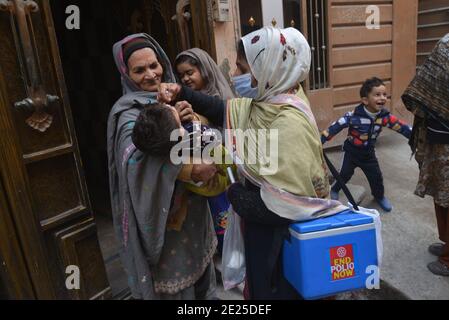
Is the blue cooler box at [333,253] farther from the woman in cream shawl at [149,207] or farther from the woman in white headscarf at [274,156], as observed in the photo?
the woman in cream shawl at [149,207]

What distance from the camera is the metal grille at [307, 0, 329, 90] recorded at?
4531 mm

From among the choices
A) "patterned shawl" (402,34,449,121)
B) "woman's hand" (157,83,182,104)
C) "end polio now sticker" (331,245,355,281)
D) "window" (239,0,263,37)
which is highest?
"window" (239,0,263,37)

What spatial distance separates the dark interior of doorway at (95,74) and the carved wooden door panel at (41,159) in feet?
4.09

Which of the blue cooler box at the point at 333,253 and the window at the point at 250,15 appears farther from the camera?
the window at the point at 250,15

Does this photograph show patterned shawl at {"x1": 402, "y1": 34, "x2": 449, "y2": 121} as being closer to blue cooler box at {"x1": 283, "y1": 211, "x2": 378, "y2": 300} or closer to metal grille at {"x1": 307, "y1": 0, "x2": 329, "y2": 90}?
blue cooler box at {"x1": 283, "y1": 211, "x2": 378, "y2": 300}

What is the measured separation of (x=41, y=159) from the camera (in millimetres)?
1725

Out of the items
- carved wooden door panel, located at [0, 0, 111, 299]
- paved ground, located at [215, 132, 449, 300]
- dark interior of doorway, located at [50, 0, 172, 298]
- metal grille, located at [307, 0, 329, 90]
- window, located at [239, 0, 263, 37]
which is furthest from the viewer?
metal grille, located at [307, 0, 329, 90]

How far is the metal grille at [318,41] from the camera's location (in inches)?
178

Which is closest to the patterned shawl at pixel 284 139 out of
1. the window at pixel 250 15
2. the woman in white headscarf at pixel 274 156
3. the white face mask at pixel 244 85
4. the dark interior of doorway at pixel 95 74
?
the woman in white headscarf at pixel 274 156

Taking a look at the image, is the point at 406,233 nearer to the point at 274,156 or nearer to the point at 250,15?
the point at 274,156

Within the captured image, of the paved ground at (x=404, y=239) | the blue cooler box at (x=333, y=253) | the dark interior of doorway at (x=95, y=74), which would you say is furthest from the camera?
the dark interior of doorway at (x=95, y=74)

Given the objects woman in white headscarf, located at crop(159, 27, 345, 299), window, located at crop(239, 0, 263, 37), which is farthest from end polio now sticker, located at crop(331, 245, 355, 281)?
window, located at crop(239, 0, 263, 37)

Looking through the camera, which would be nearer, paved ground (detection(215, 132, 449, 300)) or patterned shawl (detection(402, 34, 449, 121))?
patterned shawl (detection(402, 34, 449, 121))

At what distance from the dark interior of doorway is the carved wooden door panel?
125 centimetres
